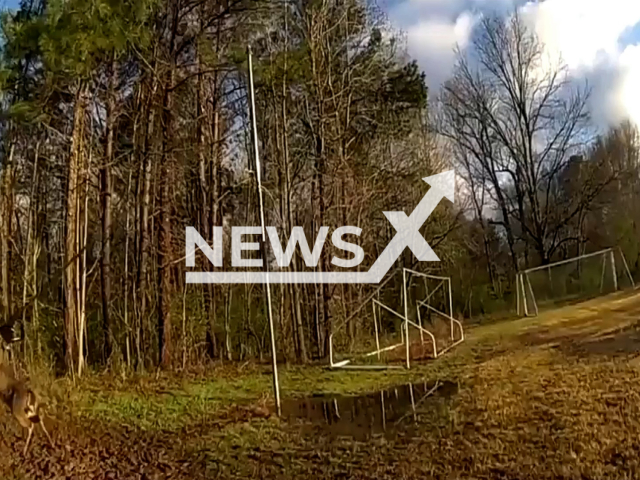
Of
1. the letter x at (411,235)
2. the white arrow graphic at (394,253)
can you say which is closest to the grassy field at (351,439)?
the white arrow graphic at (394,253)

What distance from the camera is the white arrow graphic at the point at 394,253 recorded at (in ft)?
31.3

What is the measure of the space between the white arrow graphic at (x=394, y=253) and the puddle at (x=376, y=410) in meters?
2.74

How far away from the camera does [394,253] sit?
11.9 metres

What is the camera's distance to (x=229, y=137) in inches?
386

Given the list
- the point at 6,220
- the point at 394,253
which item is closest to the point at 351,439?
the point at 6,220

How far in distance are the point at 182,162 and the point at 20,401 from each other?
206 inches

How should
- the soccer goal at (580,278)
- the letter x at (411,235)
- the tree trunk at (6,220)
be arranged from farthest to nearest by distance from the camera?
the soccer goal at (580,278) < the letter x at (411,235) < the tree trunk at (6,220)

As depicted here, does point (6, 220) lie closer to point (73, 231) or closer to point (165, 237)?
point (73, 231)

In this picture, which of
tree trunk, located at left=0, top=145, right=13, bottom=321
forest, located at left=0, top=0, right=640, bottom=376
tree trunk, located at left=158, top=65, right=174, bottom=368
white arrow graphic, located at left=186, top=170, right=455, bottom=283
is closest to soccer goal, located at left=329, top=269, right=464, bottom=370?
forest, located at left=0, top=0, right=640, bottom=376

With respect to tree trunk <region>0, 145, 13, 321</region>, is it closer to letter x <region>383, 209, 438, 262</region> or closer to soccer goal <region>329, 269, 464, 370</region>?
soccer goal <region>329, 269, 464, 370</region>

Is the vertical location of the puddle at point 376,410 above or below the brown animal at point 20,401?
below

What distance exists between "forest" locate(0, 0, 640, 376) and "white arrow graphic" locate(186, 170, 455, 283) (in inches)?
6.3

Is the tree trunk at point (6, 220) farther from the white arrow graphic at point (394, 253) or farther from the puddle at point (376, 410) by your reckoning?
the puddle at point (376, 410)

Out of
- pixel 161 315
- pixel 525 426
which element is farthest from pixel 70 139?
pixel 525 426
